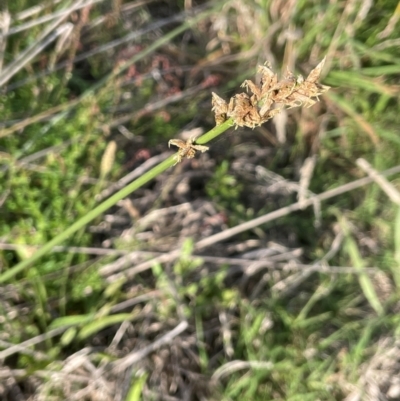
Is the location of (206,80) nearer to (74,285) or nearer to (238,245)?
(238,245)

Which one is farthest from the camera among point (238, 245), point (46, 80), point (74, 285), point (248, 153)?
point (248, 153)

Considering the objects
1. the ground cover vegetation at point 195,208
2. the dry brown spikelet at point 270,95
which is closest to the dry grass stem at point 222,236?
the ground cover vegetation at point 195,208

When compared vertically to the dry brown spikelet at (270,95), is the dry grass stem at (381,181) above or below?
above

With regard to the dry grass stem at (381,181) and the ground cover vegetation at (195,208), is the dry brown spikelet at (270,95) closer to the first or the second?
the ground cover vegetation at (195,208)

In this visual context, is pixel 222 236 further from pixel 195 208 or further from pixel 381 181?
pixel 381 181

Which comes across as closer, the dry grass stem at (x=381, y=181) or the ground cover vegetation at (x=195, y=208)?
the ground cover vegetation at (x=195, y=208)

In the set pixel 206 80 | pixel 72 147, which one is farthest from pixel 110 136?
pixel 206 80

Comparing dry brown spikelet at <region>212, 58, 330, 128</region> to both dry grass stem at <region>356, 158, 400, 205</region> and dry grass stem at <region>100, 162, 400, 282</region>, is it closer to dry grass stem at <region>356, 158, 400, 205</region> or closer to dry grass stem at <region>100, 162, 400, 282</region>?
dry grass stem at <region>100, 162, 400, 282</region>

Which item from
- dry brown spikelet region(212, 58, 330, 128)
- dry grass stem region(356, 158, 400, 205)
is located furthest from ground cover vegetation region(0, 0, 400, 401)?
dry brown spikelet region(212, 58, 330, 128)
